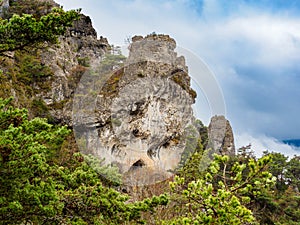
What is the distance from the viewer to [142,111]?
80.7 feet

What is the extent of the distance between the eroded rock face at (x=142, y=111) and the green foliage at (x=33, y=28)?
1450 centimetres

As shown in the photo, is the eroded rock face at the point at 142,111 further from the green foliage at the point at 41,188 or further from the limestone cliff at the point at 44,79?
the green foliage at the point at 41,188

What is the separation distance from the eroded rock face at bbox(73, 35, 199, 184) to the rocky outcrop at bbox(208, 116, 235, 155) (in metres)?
4.73

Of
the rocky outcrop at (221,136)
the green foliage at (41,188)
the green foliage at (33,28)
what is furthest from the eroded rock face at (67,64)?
the green foliage at (41,188)

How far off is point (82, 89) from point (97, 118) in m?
2.86

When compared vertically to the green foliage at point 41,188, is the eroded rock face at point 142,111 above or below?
above

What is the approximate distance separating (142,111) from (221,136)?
13396 mm

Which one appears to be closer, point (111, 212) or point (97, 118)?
point (111, 212)

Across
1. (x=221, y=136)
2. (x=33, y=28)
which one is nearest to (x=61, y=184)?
(x=33, y=28)

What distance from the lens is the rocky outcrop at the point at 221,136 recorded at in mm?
31578

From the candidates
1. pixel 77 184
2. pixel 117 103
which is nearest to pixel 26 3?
pixel 117 103

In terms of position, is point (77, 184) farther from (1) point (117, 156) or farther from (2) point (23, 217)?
(1) point (117, 156)

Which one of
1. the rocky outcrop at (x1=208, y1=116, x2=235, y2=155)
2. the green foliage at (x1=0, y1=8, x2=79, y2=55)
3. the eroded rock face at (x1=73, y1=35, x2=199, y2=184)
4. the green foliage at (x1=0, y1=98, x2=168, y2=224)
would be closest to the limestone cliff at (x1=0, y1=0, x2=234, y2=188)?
the eroded rock face at (x1=73, y1=35, x2=199, y2=184)

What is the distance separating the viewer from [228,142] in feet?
118
